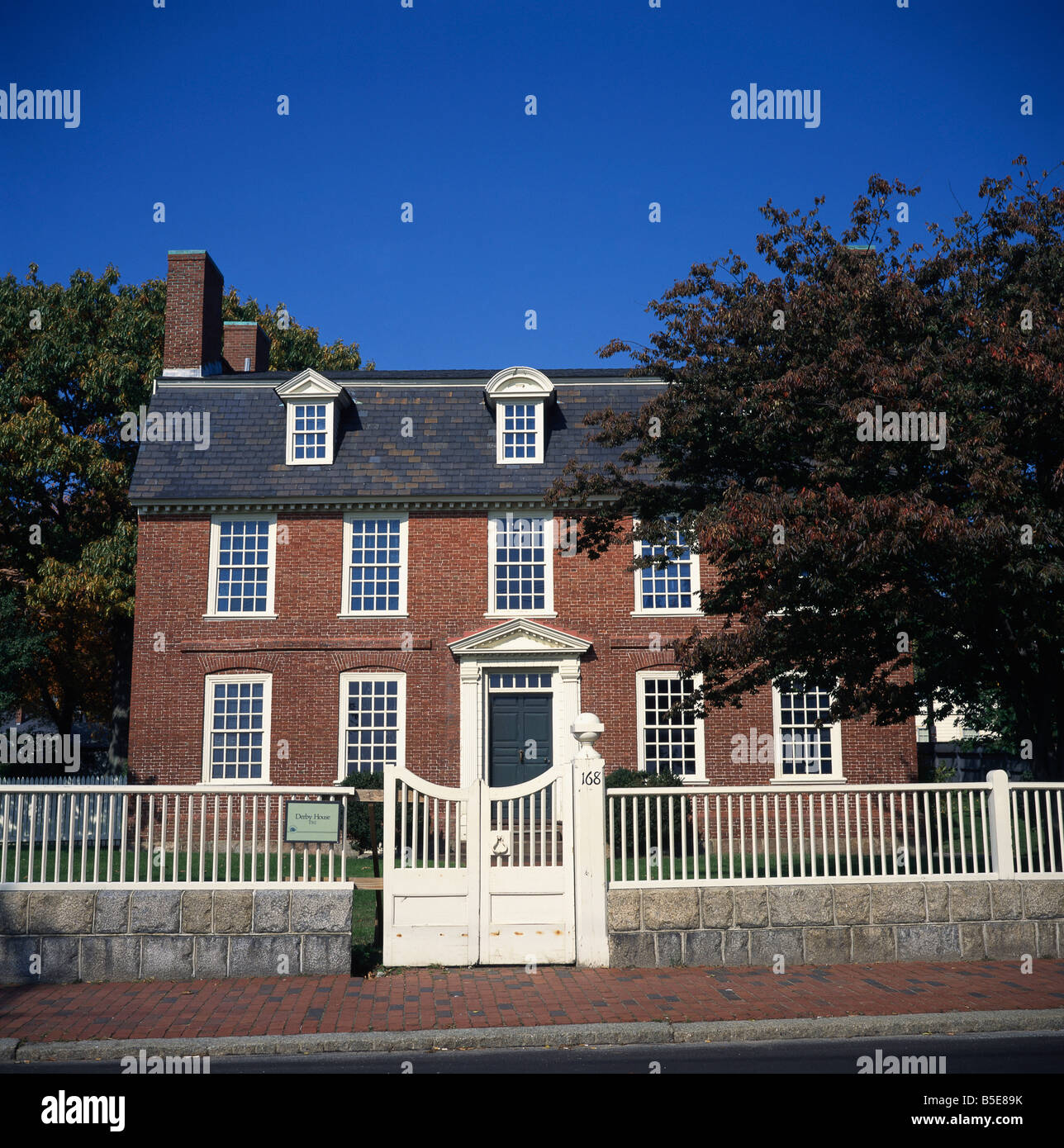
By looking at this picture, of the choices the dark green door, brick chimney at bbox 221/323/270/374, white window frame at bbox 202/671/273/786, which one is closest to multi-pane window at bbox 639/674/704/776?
the dark green door

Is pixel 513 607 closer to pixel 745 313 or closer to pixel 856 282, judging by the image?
pixel 745 313

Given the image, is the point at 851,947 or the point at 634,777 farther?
the point at 634,777

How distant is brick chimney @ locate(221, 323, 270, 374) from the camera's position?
28391mm

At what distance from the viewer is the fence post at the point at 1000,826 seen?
1008 cm

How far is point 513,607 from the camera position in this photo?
21.3 m

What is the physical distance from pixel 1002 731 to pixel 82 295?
1128 inches

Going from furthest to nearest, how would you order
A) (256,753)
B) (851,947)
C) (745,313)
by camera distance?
1. (256,753)
2. (745,313)
3. (851,947)

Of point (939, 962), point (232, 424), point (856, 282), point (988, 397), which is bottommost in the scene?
point (939, 962)

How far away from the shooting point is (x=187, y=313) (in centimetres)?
2470

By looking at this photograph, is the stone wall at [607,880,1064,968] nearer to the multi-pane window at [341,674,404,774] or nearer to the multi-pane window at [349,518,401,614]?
the multi-pane window at [341,674,404,774]

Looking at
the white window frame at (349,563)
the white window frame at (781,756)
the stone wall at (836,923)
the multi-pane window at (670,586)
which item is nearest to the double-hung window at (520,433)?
the white window frame at (349,563)

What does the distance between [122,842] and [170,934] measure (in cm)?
93

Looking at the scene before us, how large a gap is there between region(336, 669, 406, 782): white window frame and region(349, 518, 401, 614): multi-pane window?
1.30 m
